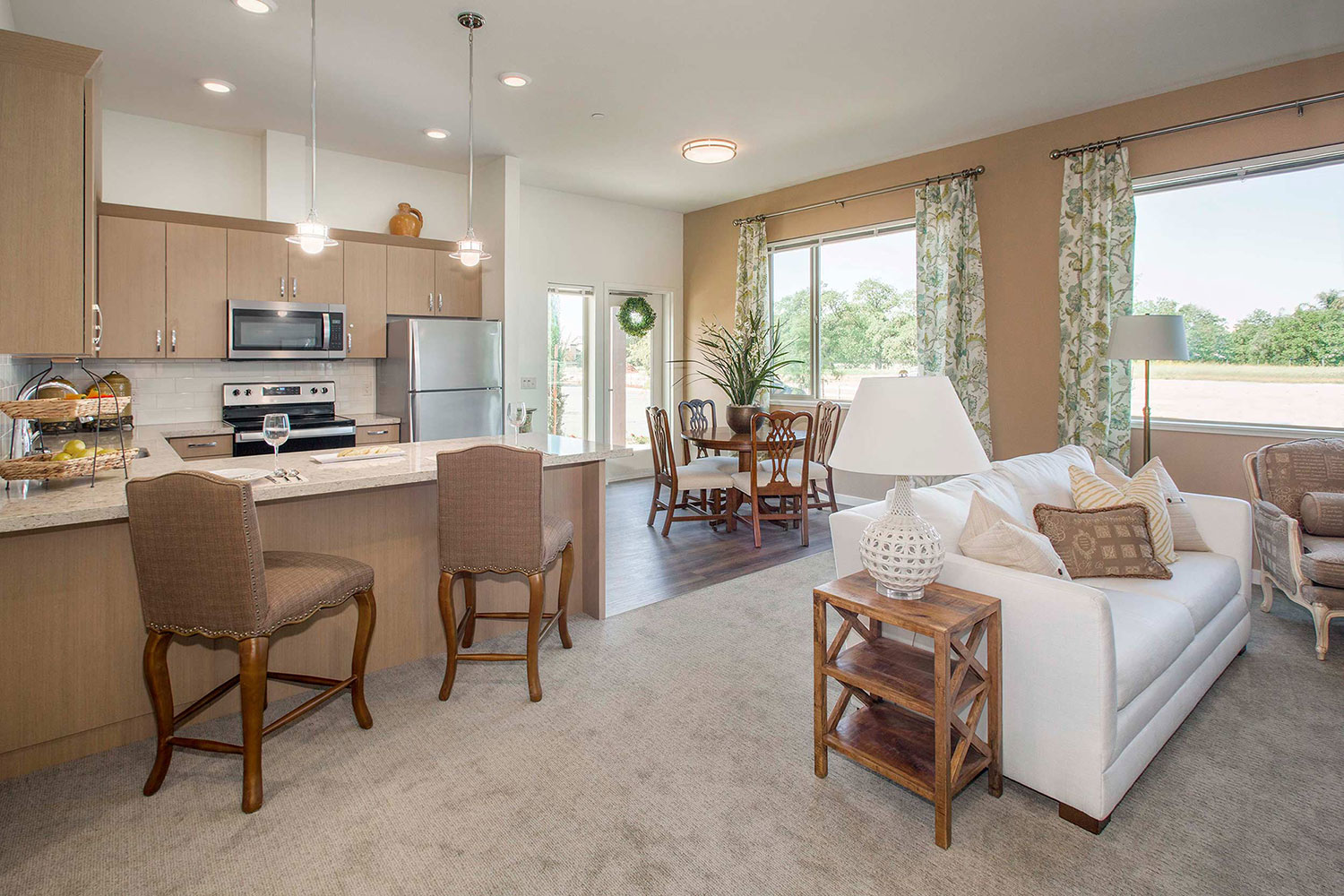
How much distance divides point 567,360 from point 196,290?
3.22 m

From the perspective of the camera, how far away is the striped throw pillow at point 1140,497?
2.78 m

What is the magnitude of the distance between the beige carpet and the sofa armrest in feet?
1.65

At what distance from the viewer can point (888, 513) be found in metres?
2.11

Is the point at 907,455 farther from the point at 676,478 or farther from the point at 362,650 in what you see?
the point at 676,478

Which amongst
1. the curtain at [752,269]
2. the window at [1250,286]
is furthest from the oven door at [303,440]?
the window at [1250,286]

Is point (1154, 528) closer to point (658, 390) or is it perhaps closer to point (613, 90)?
point (613, 90)

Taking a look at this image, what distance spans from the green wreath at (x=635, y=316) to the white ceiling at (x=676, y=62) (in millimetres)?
2138

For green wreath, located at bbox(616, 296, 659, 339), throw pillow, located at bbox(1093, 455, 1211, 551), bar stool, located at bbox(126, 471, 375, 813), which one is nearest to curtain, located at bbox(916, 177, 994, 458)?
throw pillow, located at bbox(1093, 455, 1211, 551)

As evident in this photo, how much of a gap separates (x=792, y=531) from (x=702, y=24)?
350 centimetres

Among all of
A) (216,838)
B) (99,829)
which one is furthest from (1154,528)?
(99,829)

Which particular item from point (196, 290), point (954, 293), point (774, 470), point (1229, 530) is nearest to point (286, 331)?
point (196, 290)

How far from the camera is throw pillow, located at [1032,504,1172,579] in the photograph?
267cm

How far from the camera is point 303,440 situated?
4.90 meters

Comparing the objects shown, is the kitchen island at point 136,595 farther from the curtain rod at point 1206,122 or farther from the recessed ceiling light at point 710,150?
the curtain rod at point 1206,122
